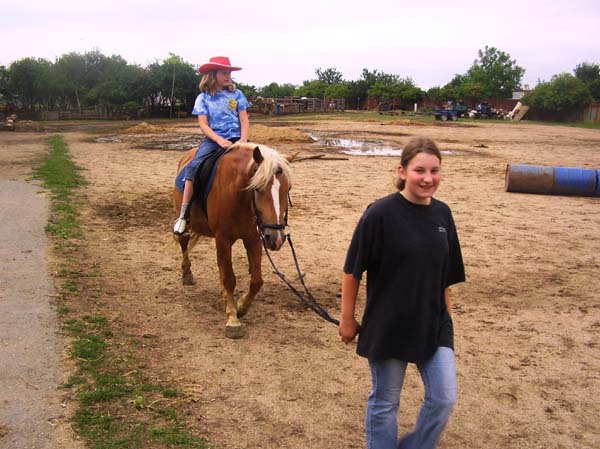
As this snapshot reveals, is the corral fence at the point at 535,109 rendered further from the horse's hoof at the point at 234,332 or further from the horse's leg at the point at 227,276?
the horse's hoof at the point at 234,332

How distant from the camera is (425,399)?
2637mm

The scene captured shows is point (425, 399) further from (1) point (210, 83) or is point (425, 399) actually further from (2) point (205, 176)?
(1) point (210, 83)

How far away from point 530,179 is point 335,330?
27.2ft

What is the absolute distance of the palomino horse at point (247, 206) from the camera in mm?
4305

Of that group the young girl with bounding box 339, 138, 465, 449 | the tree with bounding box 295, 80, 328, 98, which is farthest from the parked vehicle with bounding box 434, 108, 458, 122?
the young girl with bounding box 339, 138, 465, 449

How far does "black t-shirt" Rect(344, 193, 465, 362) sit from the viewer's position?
2541 millimetres

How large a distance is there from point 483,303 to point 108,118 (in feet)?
151

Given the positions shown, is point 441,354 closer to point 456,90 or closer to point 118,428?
point 118,428

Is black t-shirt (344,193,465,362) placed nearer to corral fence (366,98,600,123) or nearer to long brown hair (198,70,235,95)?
long brown hair (198,70,235,95)

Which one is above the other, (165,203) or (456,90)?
(456,90)

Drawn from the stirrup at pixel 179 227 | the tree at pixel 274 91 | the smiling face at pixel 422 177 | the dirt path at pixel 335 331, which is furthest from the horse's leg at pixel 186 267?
the tree at pixel 274 91

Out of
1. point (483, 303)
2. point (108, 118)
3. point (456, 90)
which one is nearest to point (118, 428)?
point (483, 303)

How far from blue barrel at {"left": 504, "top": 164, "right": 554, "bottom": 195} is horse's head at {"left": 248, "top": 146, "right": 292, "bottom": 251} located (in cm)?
869

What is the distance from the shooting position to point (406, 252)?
8.29ft
